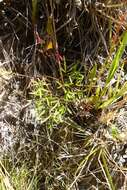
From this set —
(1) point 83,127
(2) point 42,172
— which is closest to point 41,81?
(1) point 83,127

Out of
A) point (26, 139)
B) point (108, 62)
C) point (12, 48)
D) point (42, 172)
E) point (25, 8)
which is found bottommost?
point (42, 172)

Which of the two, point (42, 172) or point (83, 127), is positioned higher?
point (83, 127)

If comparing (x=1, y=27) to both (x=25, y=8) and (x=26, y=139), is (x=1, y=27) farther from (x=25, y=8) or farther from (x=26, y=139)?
(x=26, y=139)

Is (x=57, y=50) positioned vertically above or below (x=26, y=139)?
above

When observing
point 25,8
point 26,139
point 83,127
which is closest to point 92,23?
point 25,8

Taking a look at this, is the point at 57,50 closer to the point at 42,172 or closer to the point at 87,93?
the point at 87,93

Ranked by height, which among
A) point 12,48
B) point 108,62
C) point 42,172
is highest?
point 12,48
